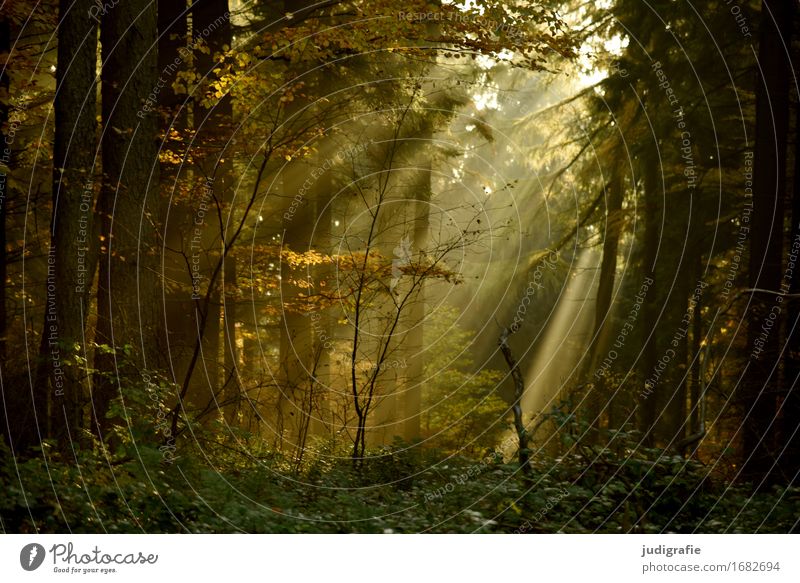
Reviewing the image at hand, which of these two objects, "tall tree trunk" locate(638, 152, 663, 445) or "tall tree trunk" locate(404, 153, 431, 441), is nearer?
"tall tree trunk" locate(638, 152, 663, 445)

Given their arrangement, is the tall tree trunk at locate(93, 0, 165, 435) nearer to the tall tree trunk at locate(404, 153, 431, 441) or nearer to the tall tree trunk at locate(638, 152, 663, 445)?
the tall tree trunk at locate(404, 153, 431, 441)

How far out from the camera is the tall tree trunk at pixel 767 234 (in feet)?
32.1

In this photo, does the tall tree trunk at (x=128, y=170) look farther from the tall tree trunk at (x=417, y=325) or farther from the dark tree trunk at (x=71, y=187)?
the tall tree trunk at (x=417, y=325)

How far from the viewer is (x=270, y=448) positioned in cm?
1032

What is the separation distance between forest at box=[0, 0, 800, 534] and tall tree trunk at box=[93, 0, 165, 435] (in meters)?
0.03

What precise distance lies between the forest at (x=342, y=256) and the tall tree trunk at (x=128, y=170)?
29 millimetres

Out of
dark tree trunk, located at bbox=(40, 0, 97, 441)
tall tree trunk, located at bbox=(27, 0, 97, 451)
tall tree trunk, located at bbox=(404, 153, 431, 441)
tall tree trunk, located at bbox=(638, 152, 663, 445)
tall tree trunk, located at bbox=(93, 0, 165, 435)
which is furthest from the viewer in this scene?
tall tree trunk, located at bbox=(404, 153, 431, 441)

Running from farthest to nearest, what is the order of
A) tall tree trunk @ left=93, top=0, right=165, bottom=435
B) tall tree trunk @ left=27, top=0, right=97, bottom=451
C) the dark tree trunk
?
1. tall tree trunk @ left=93, top=0, right=165, bottom=435
2. the dark tree trunk
3. tall tree trunk @ left=27, top=0, right=97, bottom=451

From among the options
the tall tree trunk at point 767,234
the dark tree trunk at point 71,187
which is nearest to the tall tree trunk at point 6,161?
the dark tree trunk at point 71,187

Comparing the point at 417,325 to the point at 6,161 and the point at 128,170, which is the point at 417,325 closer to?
the point at 128,170

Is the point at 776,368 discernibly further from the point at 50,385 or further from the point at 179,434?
the point at 50,385

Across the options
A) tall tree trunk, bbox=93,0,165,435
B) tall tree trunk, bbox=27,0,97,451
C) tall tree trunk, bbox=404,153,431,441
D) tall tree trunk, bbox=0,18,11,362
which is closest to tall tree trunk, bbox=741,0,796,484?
tall tree trunk, bbox=404,153,431,441

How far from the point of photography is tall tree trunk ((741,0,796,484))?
979 centimetres
